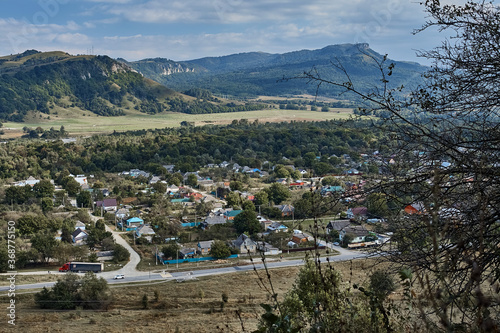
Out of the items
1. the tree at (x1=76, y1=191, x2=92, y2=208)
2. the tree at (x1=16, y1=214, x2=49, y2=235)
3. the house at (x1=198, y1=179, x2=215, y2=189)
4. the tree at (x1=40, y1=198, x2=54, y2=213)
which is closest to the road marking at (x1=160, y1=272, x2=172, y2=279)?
the tree at (x1=16, y1=214, x2=49, y2=235)

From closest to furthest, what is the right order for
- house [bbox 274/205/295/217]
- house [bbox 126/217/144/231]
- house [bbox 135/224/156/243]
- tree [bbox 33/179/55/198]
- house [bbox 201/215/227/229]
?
1. house [bbox 135/224/156/243]
2. house [bbox 201/215/227/229]
3. house [bbox 126/217/144/231]
4. house [bbox 274/205/295/217]
5. tree [bbox 33/179/55/198]

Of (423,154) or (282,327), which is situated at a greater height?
(423,154)

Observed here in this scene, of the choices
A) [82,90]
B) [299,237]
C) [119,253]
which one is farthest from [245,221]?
[82,90]

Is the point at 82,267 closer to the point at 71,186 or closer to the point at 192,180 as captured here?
the point at 71,186

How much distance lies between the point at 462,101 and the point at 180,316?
10.5m

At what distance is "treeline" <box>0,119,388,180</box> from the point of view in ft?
115

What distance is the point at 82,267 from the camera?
16.8m

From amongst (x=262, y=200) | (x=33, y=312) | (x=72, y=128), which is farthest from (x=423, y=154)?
(x=72, y=128)

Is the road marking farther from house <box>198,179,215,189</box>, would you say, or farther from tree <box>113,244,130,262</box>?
house <box>198,179,215,189</box>

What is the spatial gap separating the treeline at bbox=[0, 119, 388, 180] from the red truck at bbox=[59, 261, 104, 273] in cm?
1735

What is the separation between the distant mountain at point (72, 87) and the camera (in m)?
76.2

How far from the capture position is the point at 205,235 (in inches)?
818

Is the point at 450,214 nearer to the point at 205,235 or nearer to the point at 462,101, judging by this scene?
the point at 462,101

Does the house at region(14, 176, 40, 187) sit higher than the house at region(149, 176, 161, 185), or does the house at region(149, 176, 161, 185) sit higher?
the house at region(14, 176, 40, 187)
